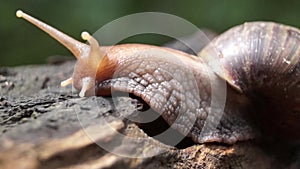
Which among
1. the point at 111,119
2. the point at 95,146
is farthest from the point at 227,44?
the point at 95,146

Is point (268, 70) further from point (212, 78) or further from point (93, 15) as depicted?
point (93, 15)

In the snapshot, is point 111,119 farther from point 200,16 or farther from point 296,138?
point 200,16

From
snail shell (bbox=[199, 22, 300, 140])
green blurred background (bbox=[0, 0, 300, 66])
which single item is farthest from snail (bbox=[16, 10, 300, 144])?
green blurred background (bbox=[0, 0, 300, 66])

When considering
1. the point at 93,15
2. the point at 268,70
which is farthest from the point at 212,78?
the point at 93,15

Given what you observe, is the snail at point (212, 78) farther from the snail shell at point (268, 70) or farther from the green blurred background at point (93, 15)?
the green blurred background at point (93, 15)

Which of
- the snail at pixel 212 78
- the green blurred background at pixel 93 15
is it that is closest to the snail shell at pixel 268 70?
the snail at pixel 212 78

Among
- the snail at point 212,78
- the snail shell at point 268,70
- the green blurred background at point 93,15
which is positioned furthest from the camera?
the green blurred background at point 93,15

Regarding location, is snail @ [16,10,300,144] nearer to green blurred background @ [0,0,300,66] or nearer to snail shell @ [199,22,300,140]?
snail shell @ [199,22,300,140]
